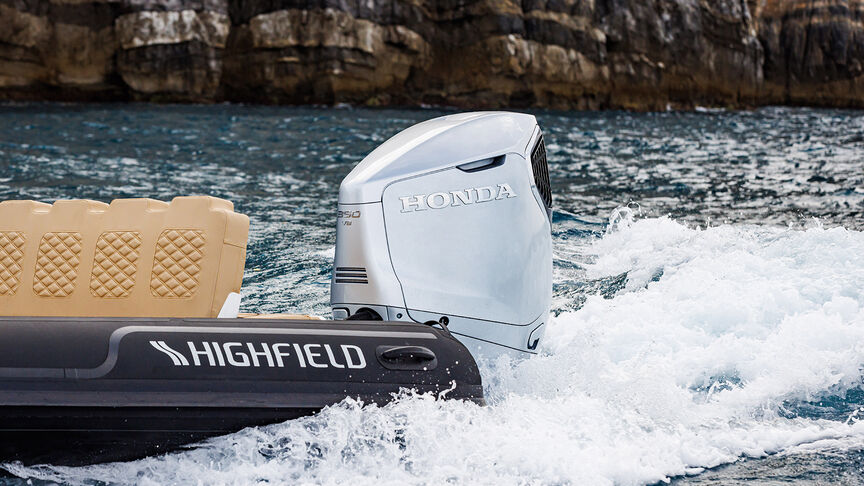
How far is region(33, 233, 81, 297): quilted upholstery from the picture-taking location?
2.95 meters

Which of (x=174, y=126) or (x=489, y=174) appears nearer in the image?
(x=489, y=174)

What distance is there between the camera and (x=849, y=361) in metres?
3.29

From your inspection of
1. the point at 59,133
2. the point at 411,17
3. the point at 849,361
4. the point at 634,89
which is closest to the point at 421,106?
the point at 411,17

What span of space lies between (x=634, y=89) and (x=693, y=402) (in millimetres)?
27094

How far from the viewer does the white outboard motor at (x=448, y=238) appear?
2.77m

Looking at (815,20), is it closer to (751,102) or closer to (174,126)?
(751,102)

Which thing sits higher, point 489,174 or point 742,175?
point 489,174

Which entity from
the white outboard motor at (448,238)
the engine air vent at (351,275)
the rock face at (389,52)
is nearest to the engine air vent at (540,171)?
the white outboard motor at (448,238)

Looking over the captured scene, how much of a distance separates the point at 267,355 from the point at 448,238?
680 mm

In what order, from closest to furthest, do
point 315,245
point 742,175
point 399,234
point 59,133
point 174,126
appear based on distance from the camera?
point 399,234, point 315,245, point 742,175, point 59,133, point 174,126

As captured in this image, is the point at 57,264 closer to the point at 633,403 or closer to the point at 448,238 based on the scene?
the point at 448,238

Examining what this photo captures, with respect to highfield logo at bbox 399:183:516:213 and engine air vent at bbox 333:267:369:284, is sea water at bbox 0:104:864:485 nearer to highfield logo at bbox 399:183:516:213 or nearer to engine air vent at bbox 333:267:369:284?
engine air vent at bbox 333:267:369:284

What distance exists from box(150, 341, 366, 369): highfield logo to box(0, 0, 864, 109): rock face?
23.7 metres

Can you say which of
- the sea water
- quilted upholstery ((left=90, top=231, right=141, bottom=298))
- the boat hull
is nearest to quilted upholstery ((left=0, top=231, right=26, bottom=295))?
quilted upholstery ((left=90, top=231, right=141, bottom=298))
